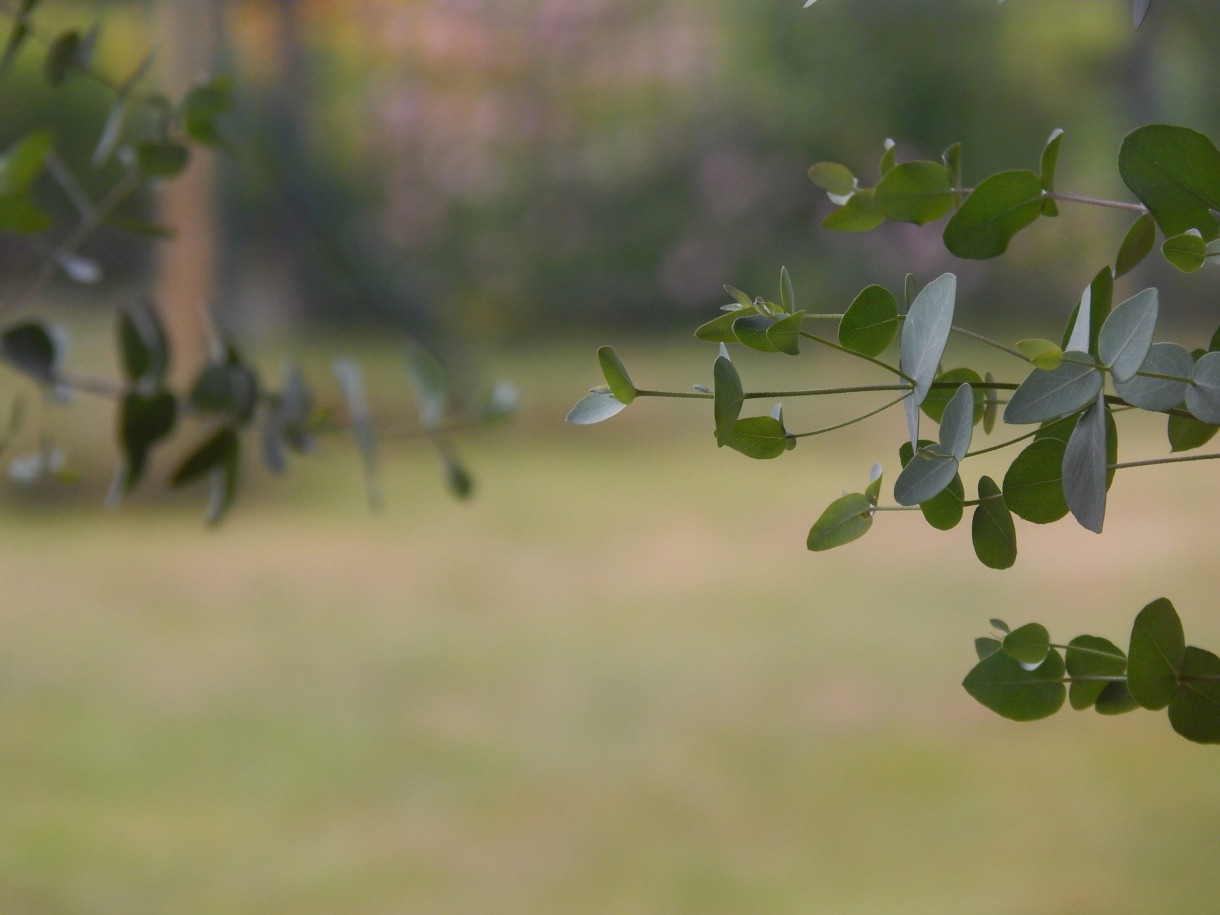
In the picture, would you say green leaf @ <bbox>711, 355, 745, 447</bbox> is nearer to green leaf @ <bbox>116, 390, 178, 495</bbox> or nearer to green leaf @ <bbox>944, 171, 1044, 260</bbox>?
green leaf @ <bbox>944, 171, 1044, 260</bbox>

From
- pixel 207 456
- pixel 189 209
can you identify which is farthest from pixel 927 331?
pixel 189 209

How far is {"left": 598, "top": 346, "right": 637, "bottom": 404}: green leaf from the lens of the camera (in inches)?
9.5

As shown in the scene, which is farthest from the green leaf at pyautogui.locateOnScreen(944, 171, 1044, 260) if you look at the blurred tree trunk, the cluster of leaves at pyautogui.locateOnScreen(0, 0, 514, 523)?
the blurred tree trunk

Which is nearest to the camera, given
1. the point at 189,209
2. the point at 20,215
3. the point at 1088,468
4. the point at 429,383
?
the point at 1088,468

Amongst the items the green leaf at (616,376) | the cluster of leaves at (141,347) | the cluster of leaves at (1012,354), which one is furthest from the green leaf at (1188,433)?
the cluster of leaves at (141,347)

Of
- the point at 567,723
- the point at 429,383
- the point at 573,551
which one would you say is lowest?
the point at 573,551

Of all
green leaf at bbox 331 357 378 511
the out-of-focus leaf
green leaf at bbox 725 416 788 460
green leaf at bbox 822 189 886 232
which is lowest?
the out-of-focus leaf

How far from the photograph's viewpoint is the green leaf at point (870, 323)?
250 mm

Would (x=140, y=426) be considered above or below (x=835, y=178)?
below

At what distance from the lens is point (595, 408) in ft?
0.81

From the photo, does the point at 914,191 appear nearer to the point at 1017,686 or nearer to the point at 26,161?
the point at 1017,686

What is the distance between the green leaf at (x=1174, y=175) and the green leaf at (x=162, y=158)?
Answer: 0.32 metres

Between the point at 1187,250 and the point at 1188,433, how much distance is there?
52mm

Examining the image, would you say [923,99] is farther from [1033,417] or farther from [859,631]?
[1033,417]
